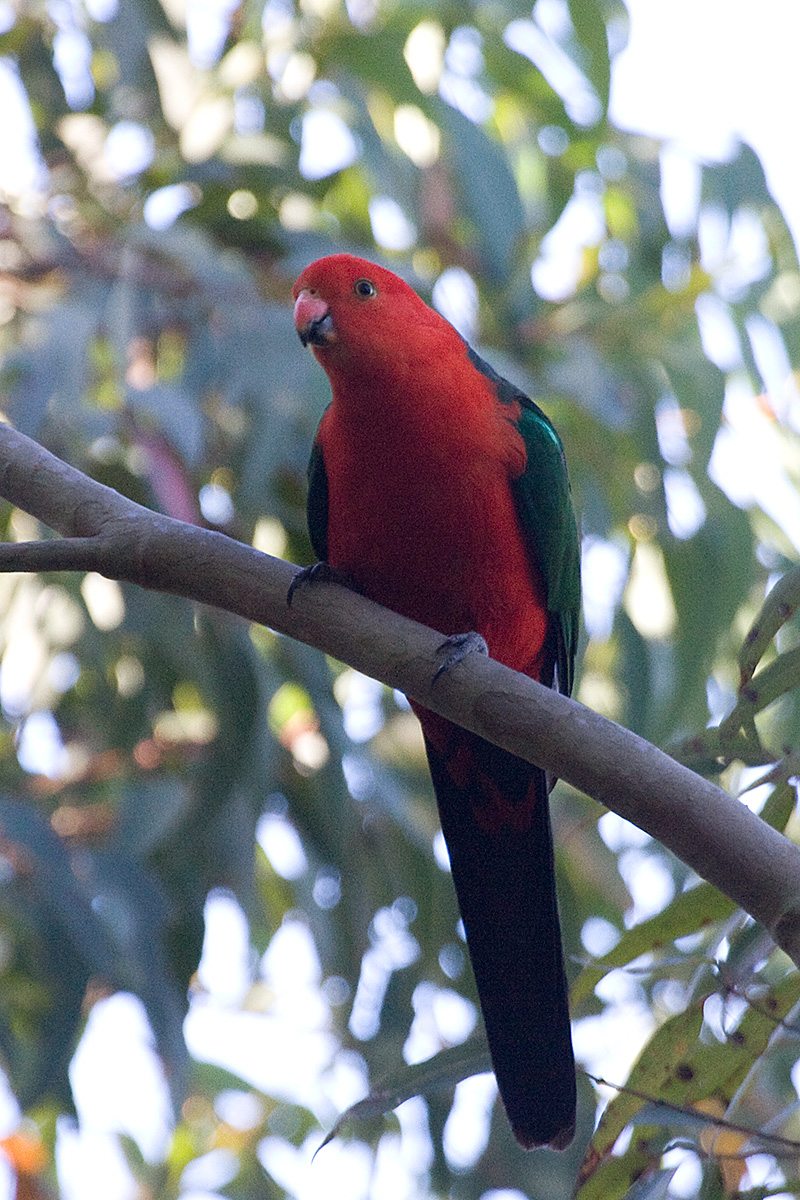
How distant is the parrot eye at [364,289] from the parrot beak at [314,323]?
2.9 inches

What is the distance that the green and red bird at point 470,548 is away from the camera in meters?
2.26

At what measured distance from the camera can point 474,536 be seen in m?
2.41

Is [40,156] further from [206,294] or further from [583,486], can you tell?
[583,486]

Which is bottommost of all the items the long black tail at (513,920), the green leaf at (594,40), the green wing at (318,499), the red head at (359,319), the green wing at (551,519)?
the long black tail at (513,920)

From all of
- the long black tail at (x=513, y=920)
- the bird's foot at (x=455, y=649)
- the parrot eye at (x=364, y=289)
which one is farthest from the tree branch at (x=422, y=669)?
the parrot eye at (x=364, y=289)

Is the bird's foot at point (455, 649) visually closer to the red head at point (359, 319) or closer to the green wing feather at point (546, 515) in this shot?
the green wing feather at point (546, 515)

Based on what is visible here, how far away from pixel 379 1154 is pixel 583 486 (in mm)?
2043

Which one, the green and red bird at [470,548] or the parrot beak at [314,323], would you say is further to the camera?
the parrot beak at [314,323]

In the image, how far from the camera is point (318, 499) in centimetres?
271

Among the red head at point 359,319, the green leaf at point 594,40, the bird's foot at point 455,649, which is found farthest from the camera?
the green leaf at point 594,40

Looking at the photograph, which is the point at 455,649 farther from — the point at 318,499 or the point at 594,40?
the point at 594,40

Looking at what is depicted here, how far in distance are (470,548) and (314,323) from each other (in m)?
0.56

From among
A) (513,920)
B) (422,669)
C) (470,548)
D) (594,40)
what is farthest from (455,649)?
(594,40)

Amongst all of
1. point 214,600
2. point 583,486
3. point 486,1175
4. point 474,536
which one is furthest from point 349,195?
point 486,1175
